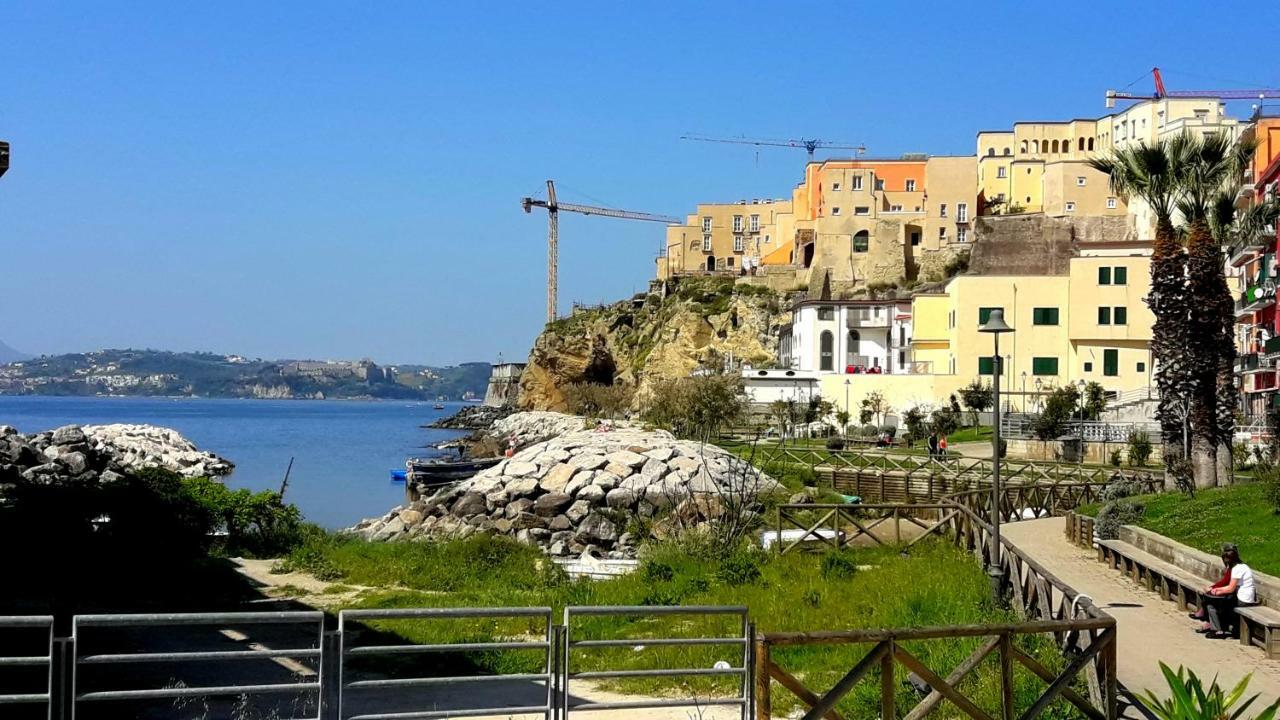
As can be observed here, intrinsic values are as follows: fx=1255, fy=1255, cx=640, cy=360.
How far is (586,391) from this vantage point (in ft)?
305

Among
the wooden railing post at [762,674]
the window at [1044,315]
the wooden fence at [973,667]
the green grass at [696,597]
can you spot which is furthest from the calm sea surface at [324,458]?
the wooden railing post at [762,674]

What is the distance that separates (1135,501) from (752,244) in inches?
3770

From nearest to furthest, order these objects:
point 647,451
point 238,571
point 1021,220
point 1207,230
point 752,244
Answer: point 238,571, point 1207,230, point 647,451, point 1021,220, point 752,244

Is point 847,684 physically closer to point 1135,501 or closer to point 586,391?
point 1135,501

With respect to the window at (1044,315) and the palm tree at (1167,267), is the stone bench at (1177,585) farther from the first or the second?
the window at (1044,315)

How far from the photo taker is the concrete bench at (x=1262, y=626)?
12617mm

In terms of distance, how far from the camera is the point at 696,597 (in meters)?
16.2

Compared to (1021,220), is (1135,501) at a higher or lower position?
lower

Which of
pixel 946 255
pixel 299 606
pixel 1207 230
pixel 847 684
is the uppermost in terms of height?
pixel 946 255

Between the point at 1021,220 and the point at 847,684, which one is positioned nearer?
the point at 847,684

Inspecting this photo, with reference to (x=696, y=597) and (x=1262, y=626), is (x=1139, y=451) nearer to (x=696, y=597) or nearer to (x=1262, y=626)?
(x=696, y=597)

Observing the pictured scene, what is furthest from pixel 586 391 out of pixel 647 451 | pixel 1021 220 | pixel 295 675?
pixel 295 675

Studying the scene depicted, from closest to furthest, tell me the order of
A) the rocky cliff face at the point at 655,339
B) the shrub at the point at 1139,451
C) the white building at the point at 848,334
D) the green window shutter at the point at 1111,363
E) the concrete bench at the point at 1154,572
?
the concrete bench at the point at 1154,572 → the shrub at the point at 1139,451 → the green window shutter at the point at 1111,363 → the white building at the point at 848,334 → the rocky cliff face at the point at 655,339

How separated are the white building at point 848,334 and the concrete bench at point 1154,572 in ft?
183
